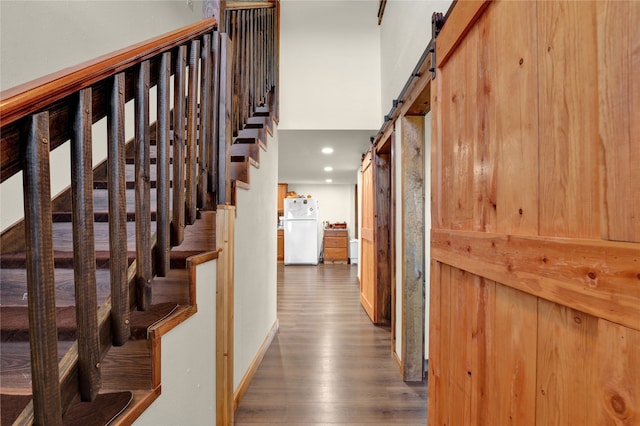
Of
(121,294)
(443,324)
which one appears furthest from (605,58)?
(121,294)

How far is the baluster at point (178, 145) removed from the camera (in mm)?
1075

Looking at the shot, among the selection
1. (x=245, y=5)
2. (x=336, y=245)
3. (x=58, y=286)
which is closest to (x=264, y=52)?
(x=245, y=5)

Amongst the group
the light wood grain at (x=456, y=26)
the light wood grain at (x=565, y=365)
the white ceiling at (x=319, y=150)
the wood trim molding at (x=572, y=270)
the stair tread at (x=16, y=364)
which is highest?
the white ceiling at (x=319, y=150)

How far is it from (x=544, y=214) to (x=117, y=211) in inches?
40.7

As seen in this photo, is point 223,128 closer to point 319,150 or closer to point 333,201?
point 319,150

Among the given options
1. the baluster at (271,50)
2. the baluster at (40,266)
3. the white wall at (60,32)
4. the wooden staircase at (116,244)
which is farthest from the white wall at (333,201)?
the baluster at (40,266)

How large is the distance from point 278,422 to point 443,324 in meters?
1.13

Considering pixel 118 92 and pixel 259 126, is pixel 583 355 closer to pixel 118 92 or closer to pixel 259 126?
pixel 118 92

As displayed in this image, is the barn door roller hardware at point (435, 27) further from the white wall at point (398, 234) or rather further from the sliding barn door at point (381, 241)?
the sliding barn door at point (381, 241)

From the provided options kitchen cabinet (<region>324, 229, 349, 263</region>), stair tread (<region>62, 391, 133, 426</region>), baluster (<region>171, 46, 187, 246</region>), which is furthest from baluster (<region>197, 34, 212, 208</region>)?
kitchen cabinet (<region>324, 229, 349, 263</region>)

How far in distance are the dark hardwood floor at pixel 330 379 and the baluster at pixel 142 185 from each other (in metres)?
1.24

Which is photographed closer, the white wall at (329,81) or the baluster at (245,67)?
the baluster at (245,67)

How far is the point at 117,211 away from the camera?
805 millimetres

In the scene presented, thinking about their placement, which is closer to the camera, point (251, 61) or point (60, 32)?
point (60, 32)
